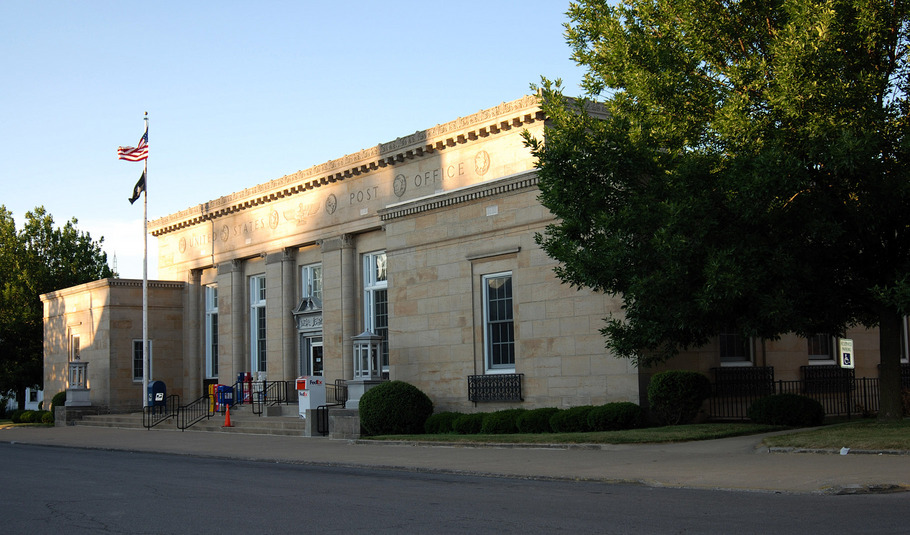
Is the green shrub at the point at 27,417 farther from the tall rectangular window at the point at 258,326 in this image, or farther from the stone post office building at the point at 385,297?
the tall rectangular window at the point at 258,326

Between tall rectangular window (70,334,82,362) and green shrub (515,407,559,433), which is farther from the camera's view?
tall rectangular window (70,334,82,362)

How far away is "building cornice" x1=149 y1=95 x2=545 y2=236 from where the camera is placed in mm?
31234

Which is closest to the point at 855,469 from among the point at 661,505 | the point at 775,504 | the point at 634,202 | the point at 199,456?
the point at 775,504

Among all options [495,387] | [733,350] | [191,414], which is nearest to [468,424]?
[495,387]

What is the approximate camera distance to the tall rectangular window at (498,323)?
28016mm

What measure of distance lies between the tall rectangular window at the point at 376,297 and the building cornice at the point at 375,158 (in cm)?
366

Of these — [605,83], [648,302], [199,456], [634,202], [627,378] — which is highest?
[605,83]

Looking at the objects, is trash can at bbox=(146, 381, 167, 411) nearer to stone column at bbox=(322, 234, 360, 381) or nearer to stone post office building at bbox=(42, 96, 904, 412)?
stone post office building at bbox=(42, 96, 904, 412)

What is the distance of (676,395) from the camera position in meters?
23.9

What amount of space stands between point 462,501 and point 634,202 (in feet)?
28.6

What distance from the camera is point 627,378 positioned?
2477 centimetres

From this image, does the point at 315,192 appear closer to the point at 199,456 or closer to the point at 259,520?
the point at 199,456

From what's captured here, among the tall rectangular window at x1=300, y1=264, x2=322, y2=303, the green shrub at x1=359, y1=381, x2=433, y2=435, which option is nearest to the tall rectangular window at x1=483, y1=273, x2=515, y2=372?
the green shrub at x1=359, y1=381, x2=433, y2=435

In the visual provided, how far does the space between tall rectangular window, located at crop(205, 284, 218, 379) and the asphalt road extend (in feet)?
101
